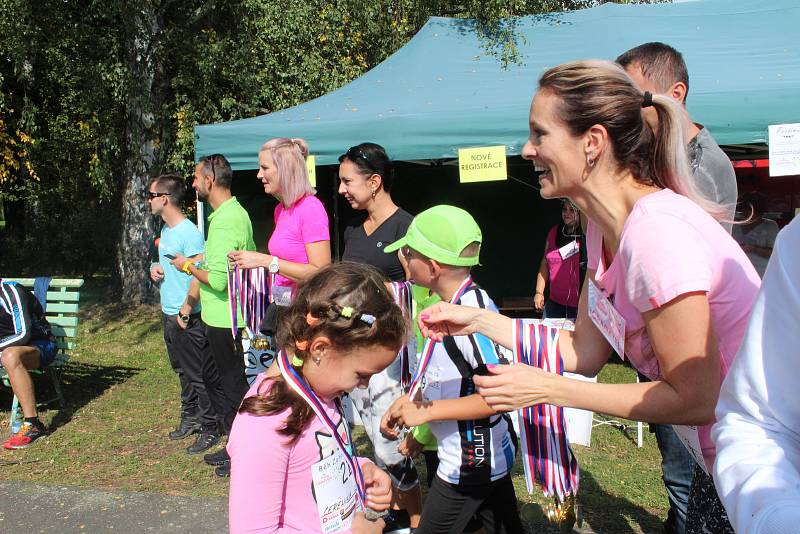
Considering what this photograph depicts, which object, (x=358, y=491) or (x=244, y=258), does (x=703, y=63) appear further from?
(x=358, y=491)

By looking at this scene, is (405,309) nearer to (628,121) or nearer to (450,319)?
(450,319)

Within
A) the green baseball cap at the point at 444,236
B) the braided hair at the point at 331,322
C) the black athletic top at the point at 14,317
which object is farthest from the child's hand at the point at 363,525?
the black athletic top at the point at 14,317

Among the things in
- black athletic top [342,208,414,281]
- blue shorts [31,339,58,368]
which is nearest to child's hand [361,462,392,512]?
black athletic top [342,208,414,281]

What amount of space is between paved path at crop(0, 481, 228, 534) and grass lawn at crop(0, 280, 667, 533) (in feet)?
0.51

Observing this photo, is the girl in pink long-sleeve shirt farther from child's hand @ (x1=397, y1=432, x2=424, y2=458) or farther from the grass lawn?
the grass lawn

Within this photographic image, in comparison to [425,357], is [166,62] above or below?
above

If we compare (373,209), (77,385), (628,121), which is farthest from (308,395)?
(77,385)

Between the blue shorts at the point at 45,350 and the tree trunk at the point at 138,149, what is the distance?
521 cm

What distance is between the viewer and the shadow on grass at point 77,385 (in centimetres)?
597

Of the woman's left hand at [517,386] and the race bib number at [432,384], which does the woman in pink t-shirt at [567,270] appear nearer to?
the race bib number at [432,384]

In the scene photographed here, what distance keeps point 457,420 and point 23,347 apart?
4276 mm

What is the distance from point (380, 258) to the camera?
365 centimetres

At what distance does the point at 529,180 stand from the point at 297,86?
3.90 meters

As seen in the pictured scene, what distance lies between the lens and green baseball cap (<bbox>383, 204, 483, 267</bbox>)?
2.56 m
